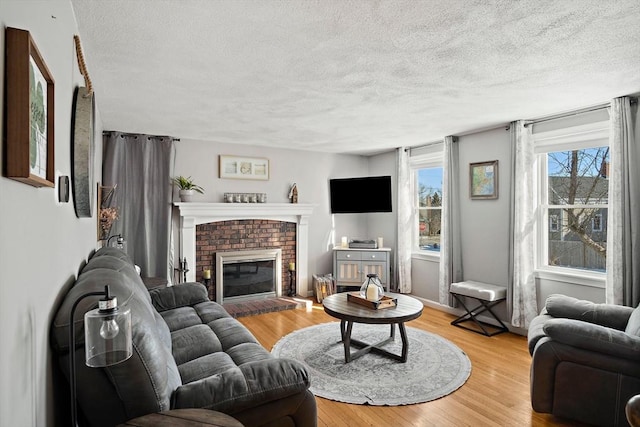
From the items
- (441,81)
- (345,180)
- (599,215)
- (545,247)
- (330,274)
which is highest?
(441,81)

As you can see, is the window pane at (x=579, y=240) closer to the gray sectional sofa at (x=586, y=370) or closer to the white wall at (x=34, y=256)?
the gray sectional sofa at (x=586, y=370)

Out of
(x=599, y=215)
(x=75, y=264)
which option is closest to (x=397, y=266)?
(x=599, y=215)

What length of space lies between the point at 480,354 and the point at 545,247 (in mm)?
1454

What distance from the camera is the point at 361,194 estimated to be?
5910mm

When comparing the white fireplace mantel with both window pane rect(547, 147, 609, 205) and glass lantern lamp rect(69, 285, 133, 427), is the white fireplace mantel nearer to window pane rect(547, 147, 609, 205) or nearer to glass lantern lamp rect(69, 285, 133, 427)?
window pane rect(547, 147, 609, 205)

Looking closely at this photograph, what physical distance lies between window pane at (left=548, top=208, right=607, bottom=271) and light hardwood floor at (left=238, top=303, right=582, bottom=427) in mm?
998

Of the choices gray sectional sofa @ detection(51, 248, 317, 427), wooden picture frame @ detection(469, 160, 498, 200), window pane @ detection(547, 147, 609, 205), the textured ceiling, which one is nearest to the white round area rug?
gray sectional sofa @ detection(51, 248, 317, 427)

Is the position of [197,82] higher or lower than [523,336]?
higher

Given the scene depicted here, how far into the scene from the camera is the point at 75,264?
201 centimetres

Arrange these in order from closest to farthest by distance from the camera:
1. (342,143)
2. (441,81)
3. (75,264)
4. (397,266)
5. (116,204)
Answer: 1. (75,264)
2. (441,81)
3. (116,204)
4. (342,143)
5. (397,266)

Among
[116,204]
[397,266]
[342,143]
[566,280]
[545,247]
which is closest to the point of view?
[566,280]

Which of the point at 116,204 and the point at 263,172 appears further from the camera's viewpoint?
the point at 263,172

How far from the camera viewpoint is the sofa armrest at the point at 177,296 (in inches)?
134

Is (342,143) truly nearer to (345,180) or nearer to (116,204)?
(345,180)
